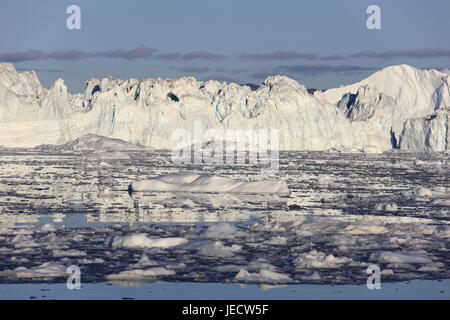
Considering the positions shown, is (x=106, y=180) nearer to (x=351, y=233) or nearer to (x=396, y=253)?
(x=351, y=233)

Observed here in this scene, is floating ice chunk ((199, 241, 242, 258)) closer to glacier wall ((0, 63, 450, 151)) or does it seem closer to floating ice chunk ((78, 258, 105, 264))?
floating ice chunk ((78, 258, 105, 264))

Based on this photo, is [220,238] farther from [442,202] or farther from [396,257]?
[442,202]

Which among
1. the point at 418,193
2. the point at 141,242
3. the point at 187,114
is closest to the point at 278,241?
the point at 141,242

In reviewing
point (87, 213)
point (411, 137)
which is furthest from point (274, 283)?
point (411, 137)

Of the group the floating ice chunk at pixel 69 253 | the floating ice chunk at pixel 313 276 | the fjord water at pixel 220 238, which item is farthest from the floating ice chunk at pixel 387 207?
the floating ice chunk at pixel 69 253

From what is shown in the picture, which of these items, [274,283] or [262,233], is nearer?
[274,283]
